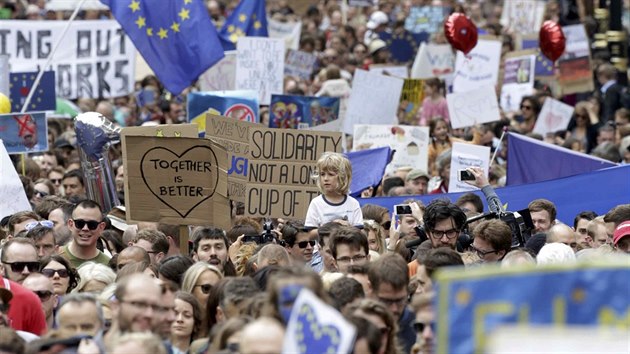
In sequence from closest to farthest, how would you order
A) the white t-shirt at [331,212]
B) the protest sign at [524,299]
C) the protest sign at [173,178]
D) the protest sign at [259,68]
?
the protest sign at [524,299]
the white t-shirt at [331,212]
the protest sign at [173,178]
the protest sign at [259,68]

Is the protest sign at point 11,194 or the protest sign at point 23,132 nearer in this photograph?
the protest sign at point 11,194

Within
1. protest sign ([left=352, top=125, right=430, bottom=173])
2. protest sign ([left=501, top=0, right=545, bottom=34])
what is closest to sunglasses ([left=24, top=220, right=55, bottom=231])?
protest sign ([left=352, top=125, right=430, bottom=173])

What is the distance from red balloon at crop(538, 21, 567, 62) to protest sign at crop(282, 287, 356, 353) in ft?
47.5

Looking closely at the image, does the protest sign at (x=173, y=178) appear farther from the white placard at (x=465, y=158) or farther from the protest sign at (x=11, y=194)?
the white placard at (x=465, y=158)

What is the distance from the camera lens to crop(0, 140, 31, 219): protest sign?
→ 493 inches

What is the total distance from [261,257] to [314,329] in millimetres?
3746

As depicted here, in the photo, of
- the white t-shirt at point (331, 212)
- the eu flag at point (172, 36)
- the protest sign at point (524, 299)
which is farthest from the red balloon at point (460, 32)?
the protest sign at point (524, 299)

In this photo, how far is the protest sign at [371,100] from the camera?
17.9m

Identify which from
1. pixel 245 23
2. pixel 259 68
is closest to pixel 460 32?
pixel 259 68

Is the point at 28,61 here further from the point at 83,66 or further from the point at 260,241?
the point at 260,241

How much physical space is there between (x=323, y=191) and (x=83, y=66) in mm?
8852

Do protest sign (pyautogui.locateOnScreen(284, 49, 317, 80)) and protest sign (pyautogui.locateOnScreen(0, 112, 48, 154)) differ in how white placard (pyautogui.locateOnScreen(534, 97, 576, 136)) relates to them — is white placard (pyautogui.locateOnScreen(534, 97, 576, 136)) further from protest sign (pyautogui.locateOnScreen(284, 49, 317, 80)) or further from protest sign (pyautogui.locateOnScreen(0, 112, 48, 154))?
protest sign (pyautogui.locateOnScreen(0, 112, 48, 154))

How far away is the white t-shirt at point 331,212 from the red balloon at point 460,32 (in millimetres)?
8701

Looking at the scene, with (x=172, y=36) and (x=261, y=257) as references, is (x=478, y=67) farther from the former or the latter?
(x=261, y=257)
